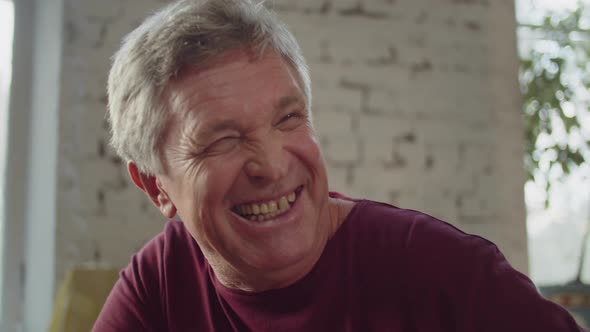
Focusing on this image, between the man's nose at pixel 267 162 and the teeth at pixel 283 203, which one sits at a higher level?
the man's nose at pixel 267 162

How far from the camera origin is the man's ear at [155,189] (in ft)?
3.93

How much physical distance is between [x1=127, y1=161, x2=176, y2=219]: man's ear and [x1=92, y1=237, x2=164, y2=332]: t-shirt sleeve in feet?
0.46

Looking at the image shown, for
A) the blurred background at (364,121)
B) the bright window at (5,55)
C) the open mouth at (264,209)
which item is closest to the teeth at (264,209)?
the open mouth at (264,209)

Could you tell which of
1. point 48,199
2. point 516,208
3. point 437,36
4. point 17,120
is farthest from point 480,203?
point 17,120

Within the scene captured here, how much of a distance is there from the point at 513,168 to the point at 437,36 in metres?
0.60

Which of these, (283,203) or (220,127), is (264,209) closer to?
(283,203)

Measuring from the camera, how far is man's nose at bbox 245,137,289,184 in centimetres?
100

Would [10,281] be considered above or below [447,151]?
below

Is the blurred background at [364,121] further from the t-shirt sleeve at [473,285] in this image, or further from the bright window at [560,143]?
the t-shirt sleeve at [473,285]

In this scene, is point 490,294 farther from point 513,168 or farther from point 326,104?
point 513,168

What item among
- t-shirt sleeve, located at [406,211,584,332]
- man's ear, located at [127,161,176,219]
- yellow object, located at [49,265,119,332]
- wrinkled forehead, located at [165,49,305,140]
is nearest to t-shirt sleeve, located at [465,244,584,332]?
t-shirt sleeve, located at [406,211,584,332]

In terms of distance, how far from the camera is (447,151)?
2545mm

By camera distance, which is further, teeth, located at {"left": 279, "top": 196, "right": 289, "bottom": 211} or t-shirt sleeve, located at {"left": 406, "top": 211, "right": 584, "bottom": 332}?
teeth, located at {"left": 279, "top": 196, "right": 289, "bottom": 211}

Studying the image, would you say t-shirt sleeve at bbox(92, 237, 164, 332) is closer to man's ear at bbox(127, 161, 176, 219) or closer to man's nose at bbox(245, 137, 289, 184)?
man's ear at bbox(127, 161, 176, 219)
